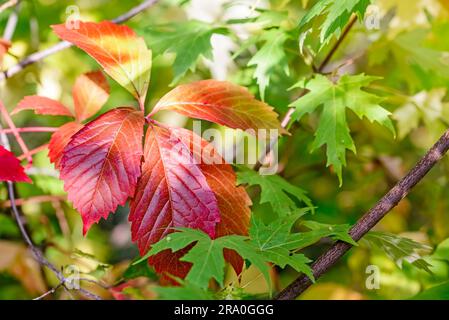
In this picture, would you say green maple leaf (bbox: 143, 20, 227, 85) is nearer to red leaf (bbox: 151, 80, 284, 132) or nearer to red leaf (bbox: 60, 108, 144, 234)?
red leaf (bbox: 151, 80, 284, 132)

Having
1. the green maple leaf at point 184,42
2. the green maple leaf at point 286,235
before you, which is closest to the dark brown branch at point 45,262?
the green maple leaf at point 286,235

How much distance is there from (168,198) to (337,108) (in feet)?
1.28

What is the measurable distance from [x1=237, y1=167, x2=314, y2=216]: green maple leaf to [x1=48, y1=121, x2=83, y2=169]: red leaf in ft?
1.06

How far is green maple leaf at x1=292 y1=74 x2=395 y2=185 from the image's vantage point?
1.05 meters

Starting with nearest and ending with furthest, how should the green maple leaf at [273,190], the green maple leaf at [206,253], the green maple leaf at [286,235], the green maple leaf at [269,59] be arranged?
the green maple leaf at [206,253]
the green maple leaf at [286,235]
the green maple leaf at [273,190]
the green maple leaf at [269,59]

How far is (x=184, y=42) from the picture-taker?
1283mm

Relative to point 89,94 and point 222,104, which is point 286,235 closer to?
point 222,104

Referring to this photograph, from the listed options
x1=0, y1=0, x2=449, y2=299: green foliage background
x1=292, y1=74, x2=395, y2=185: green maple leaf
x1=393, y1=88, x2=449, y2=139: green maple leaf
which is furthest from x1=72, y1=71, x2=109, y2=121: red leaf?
x1=393, y1=88, x2=449, y2=139: green maple leaf

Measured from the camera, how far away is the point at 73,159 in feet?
2.92

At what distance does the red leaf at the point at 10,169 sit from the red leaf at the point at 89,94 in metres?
0.25

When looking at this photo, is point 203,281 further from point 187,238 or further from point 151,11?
point 151,11

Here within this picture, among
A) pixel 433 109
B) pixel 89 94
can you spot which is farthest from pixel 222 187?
pixel 433 109

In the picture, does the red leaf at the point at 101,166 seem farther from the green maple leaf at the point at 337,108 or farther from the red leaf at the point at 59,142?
the green maple leaf at the point at 337,108

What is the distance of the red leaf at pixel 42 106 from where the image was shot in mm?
1111
